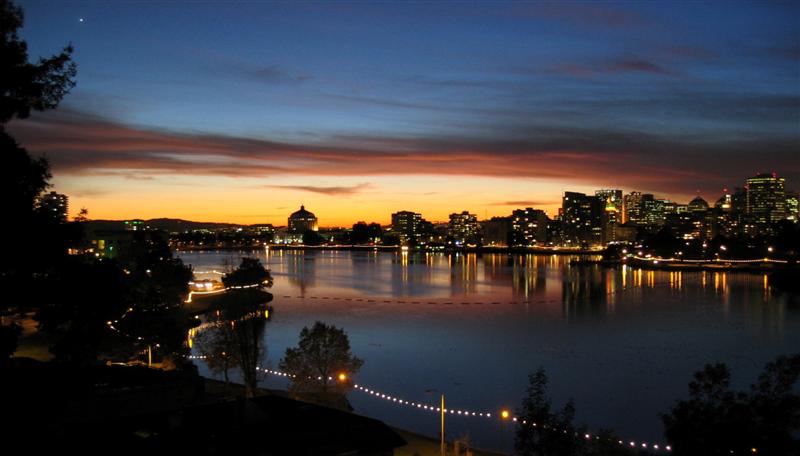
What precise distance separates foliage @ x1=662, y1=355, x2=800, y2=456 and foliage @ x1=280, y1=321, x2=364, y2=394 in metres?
8.51

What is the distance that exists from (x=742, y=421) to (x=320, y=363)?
356 inches

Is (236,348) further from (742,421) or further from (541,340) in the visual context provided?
(742,421)

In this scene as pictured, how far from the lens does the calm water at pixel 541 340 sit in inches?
534

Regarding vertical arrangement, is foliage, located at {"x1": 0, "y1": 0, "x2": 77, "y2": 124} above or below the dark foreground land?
above

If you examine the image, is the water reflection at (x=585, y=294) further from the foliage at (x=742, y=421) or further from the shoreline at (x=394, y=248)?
the shoreline at (x=394, y=248)

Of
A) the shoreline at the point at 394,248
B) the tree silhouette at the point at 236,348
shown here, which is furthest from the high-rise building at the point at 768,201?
the tree silhouette at the point at 236,348

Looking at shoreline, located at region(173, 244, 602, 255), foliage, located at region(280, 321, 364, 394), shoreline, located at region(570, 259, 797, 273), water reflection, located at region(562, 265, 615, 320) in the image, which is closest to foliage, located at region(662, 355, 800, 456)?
foliage, located at region(280, 321, 364, 394)

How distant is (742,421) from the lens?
13.8 feet

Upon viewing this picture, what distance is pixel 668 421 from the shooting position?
14.7ft

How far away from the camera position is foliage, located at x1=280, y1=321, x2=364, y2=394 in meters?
12.2

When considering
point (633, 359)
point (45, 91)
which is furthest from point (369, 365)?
point (45, 91)

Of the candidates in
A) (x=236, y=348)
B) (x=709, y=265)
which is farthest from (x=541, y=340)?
(x=709, y=265)

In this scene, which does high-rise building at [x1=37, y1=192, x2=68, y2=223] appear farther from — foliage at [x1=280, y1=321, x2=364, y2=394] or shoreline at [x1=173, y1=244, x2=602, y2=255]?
shoreline at [x1=173, y1=244, x2=602, y2=255]

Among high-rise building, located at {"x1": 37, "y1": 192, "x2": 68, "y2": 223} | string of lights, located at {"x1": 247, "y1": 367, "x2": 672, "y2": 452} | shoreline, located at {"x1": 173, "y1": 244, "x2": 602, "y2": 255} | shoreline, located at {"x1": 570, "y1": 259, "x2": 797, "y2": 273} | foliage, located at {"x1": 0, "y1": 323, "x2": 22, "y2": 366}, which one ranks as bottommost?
string of lights, located at {"x1": 247, "y1": 367, "x2": 672, "y2": 452}
